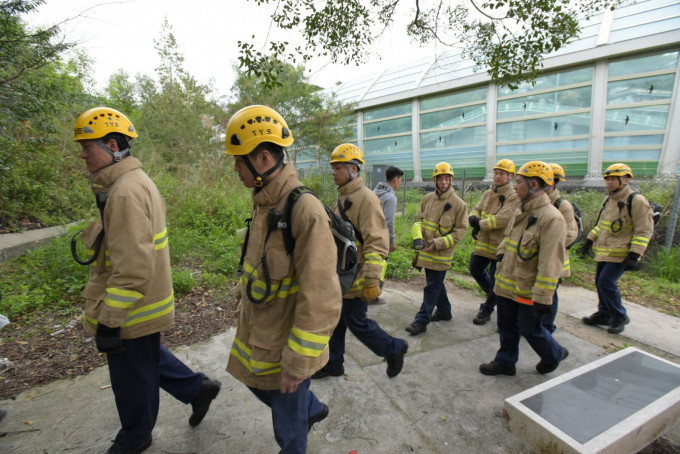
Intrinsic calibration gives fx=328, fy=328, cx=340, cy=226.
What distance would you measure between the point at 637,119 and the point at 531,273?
15912 mm

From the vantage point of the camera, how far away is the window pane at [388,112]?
21219mm

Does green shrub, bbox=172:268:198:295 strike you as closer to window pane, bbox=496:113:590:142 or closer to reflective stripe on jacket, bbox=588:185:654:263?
reflective stripe on jacket, bbox=588:185:654:263

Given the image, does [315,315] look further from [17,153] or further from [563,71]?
[563,71]

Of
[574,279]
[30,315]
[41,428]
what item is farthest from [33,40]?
[574,279]

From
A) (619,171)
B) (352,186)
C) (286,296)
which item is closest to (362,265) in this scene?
(352,186)

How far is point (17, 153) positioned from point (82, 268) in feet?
11.5

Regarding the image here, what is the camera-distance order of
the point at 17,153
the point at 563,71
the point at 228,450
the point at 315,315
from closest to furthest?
the point at 315,315, the point at 228,450, the point at 17,153, the point at 563,71

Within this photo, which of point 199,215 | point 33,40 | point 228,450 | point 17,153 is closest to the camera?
point 228,450

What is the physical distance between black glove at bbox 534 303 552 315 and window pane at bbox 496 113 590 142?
16197 millimetres

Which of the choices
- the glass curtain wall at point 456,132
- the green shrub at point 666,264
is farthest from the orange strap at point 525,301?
the glass curtain wall at point 456,132

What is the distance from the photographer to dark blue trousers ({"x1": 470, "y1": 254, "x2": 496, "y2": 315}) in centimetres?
407

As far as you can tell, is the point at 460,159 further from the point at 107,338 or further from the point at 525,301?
the point at 107,338

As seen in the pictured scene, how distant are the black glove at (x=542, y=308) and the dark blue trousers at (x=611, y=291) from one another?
2.17 metres

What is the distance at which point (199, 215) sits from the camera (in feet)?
23.5
